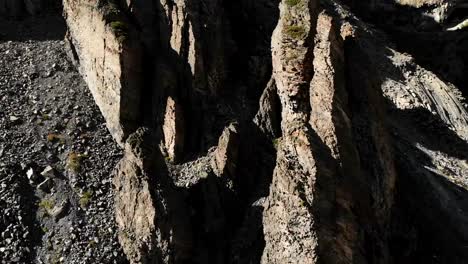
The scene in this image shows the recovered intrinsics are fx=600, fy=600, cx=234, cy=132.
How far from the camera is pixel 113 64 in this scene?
143 ft

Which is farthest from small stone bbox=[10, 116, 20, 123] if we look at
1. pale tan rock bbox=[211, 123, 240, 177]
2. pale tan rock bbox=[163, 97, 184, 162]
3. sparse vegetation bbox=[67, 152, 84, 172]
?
pale tan rock bbox=[211, 123, 240, 177]

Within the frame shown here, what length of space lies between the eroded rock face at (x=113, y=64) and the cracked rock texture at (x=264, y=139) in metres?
0.11

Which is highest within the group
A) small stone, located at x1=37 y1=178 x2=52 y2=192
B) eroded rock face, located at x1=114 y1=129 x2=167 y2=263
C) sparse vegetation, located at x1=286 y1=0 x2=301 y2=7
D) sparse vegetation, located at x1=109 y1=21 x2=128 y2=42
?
sparse vegetation, located at x1=109 y1=21 x2=128 y2=42

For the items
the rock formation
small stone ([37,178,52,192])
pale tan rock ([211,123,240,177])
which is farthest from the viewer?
small stone ([37,178,52,192])

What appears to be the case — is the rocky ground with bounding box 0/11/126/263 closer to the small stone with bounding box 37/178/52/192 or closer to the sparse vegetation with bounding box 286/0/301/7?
the small stone with bounding box 37/178/52/192

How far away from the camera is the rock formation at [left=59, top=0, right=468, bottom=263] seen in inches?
1148

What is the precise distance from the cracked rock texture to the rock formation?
0.09m

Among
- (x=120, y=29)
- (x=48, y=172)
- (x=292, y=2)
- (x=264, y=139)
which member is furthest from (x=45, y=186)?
(x=292, y=2)

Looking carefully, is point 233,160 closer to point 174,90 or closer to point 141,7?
point 174,90

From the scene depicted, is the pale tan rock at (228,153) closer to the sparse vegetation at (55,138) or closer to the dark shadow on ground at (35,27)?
the sparse vegetation at (55,138)

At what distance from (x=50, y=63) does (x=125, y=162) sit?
65.5ft

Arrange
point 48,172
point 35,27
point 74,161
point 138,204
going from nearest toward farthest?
point 138,204
point 48,172
point 74,161
point 35,27

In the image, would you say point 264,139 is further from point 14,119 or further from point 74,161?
point 14,119

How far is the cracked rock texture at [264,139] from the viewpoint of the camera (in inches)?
1150
